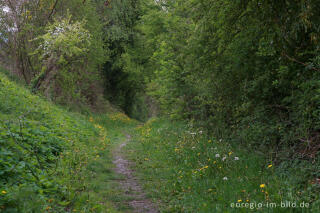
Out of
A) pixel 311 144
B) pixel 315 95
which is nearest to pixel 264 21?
pixel 315 95

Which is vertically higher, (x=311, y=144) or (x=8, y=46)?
(x=8, y=46)

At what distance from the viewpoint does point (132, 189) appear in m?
6.73

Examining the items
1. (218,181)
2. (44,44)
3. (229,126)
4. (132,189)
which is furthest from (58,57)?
(218,181)

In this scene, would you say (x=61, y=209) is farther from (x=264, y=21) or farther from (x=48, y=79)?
(x=48, y=79)

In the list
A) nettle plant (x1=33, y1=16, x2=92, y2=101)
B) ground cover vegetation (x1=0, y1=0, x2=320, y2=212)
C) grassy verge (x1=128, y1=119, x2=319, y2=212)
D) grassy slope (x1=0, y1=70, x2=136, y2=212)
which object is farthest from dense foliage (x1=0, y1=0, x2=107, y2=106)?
grassy verge (x1=128, y1=119, x2=319, y2=212)

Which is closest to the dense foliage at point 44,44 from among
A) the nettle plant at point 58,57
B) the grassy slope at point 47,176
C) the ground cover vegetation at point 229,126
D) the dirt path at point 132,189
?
the nettle plant at point 58,57

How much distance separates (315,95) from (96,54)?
20.6m

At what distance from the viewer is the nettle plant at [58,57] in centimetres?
1802

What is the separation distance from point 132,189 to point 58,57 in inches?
584

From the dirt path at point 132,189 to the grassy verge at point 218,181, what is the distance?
0.25 m

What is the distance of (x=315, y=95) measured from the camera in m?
5.51

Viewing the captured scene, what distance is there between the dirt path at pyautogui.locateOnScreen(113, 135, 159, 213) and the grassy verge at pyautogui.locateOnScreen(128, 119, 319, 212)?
0.82 ft

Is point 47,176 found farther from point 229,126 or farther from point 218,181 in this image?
point 229,126

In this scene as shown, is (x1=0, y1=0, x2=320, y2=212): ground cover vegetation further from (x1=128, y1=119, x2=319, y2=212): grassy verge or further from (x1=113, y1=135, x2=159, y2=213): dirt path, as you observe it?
(x1=113, y1=135, x2=159, y2=213): dirt path
